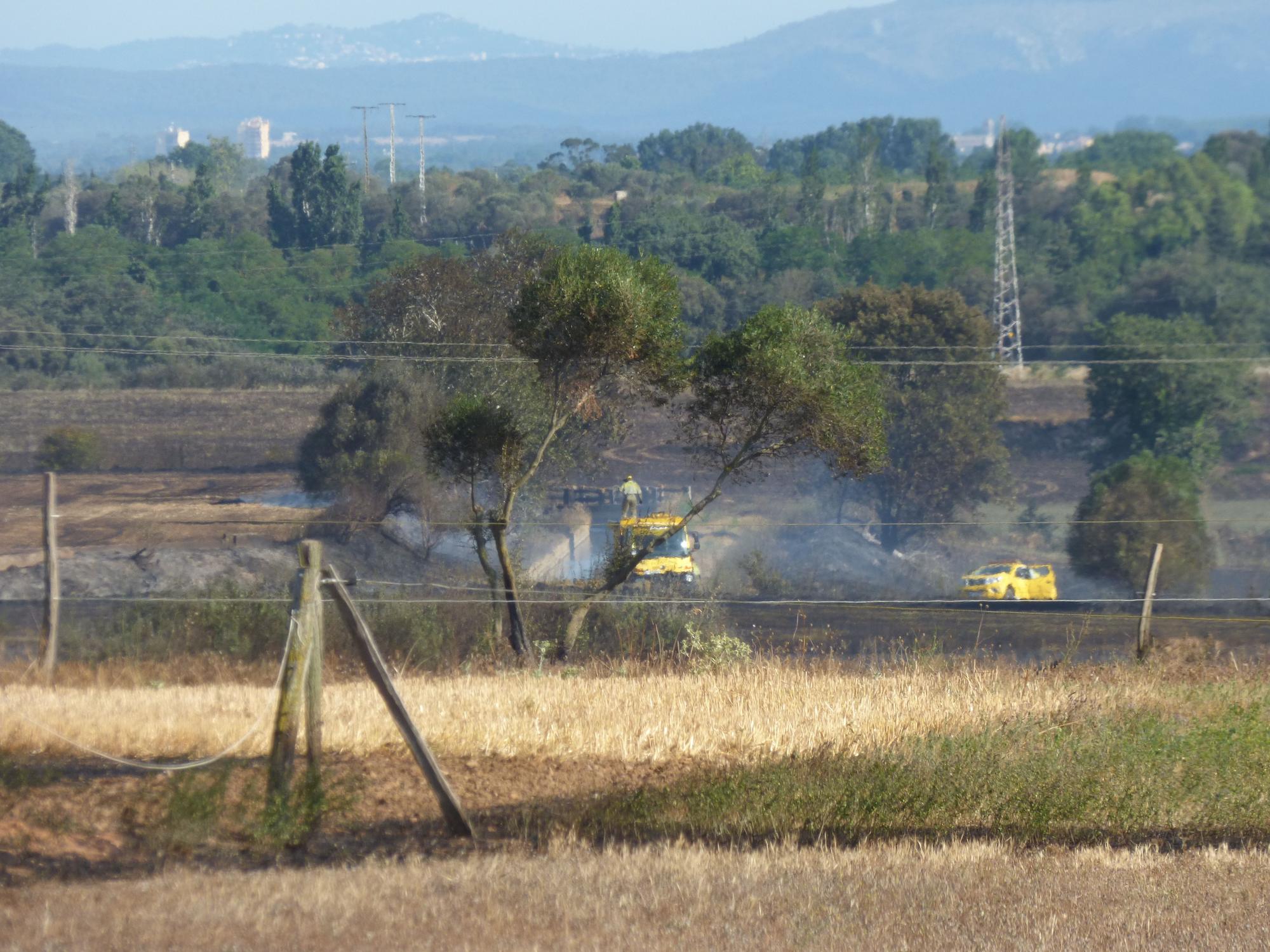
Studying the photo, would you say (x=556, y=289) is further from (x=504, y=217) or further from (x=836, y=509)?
(x=504, y=217)

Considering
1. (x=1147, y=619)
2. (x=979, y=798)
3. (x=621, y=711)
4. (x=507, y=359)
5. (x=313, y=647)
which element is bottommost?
(x=1147, y=619)

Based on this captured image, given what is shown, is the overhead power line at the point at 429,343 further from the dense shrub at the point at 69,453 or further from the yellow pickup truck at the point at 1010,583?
the dense shrub at the point at 69,453

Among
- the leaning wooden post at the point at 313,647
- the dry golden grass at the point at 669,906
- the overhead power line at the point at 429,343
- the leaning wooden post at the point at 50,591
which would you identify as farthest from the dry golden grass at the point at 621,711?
the overhead power line at the point at 429,343

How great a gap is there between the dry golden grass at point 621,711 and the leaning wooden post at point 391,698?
1.47m

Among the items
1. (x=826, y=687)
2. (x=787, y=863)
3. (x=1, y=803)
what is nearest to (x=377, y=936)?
(x=787, y=863)

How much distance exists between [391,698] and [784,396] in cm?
981

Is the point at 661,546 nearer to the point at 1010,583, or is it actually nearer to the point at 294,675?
the point at 1010,583

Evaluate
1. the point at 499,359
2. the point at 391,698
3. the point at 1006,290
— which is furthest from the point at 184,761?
the point at 1006,290

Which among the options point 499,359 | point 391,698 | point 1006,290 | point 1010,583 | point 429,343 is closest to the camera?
point 391,698

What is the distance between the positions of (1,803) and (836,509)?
38.0m

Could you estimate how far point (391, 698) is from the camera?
6895mm

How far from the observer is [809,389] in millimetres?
15977

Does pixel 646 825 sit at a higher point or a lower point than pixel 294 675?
lower

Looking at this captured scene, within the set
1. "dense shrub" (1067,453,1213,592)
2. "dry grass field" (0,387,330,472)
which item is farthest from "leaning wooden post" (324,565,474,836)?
"dry grass field" (0,387,330,472)
